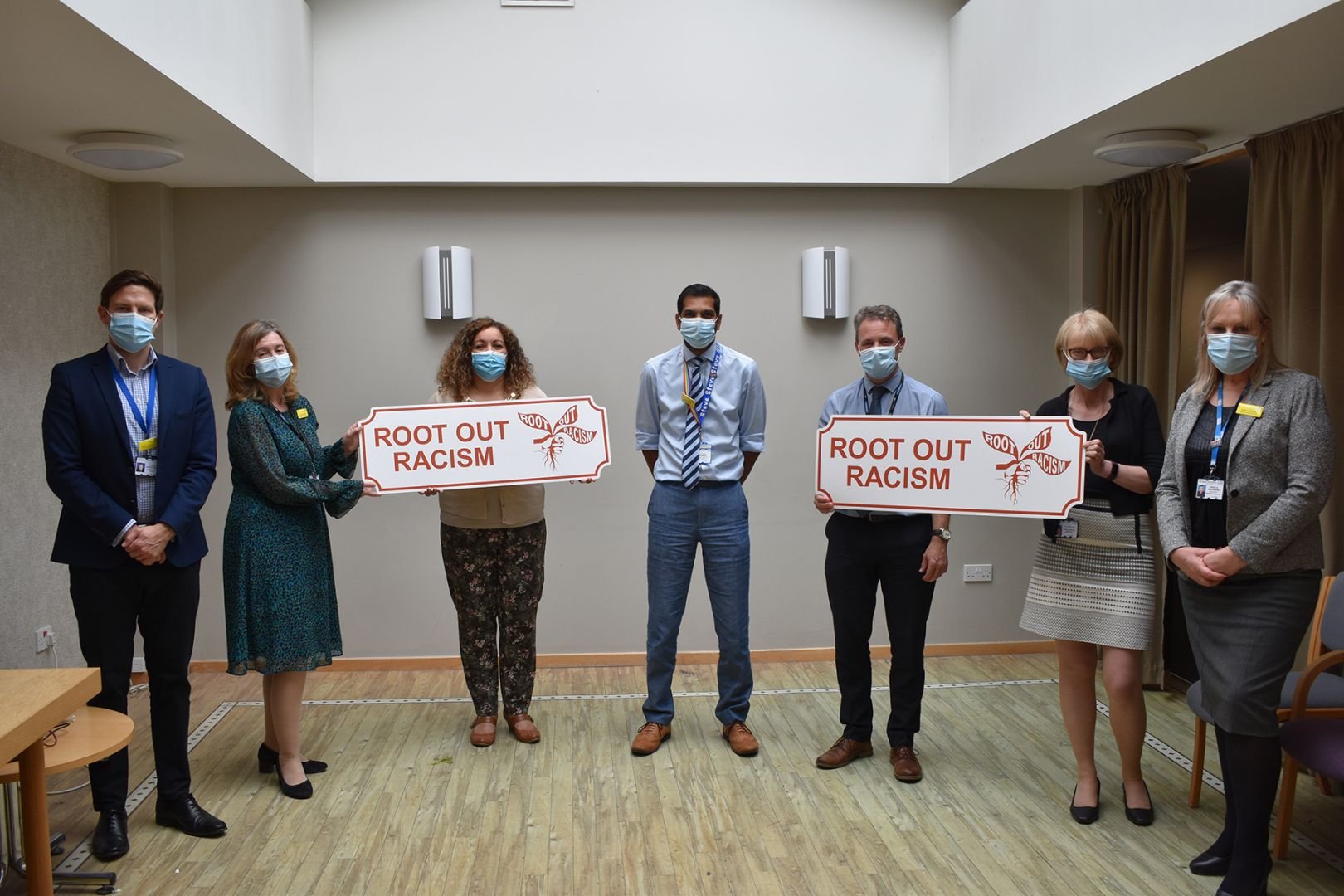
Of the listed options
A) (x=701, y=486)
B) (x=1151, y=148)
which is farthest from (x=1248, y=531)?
(x=1151, y=148)

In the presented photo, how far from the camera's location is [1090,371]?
10.4ft

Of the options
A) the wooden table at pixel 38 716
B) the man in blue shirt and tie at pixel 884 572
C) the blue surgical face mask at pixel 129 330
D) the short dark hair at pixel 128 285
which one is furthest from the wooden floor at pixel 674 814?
the short dark hair at pixel 128 285

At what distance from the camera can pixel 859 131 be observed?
508 cm

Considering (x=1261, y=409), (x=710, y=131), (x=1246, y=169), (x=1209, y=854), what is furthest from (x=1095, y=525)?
(x=710, y=131)

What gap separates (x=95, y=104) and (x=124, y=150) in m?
0.55

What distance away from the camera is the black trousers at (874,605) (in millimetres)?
3602

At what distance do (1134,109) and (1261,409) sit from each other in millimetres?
1533

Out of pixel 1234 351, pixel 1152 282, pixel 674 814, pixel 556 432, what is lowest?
pixel 674 814

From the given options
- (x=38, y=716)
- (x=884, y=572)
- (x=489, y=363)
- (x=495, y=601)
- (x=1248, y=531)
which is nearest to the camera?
(x=38, y=716)

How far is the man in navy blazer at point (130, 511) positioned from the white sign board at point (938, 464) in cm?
205

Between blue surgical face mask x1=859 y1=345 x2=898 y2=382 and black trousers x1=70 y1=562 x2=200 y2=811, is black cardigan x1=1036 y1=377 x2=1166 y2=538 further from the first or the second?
black trousers x1=70 y1=562 x2=200 y2=811

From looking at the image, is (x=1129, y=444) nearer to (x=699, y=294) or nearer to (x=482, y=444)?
(x=699, y=294)

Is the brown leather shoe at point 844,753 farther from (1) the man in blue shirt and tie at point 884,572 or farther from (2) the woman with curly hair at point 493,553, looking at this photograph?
(2) the woman with curly hair at point 493,553

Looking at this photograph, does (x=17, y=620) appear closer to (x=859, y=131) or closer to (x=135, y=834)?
(x=135, y=834)
